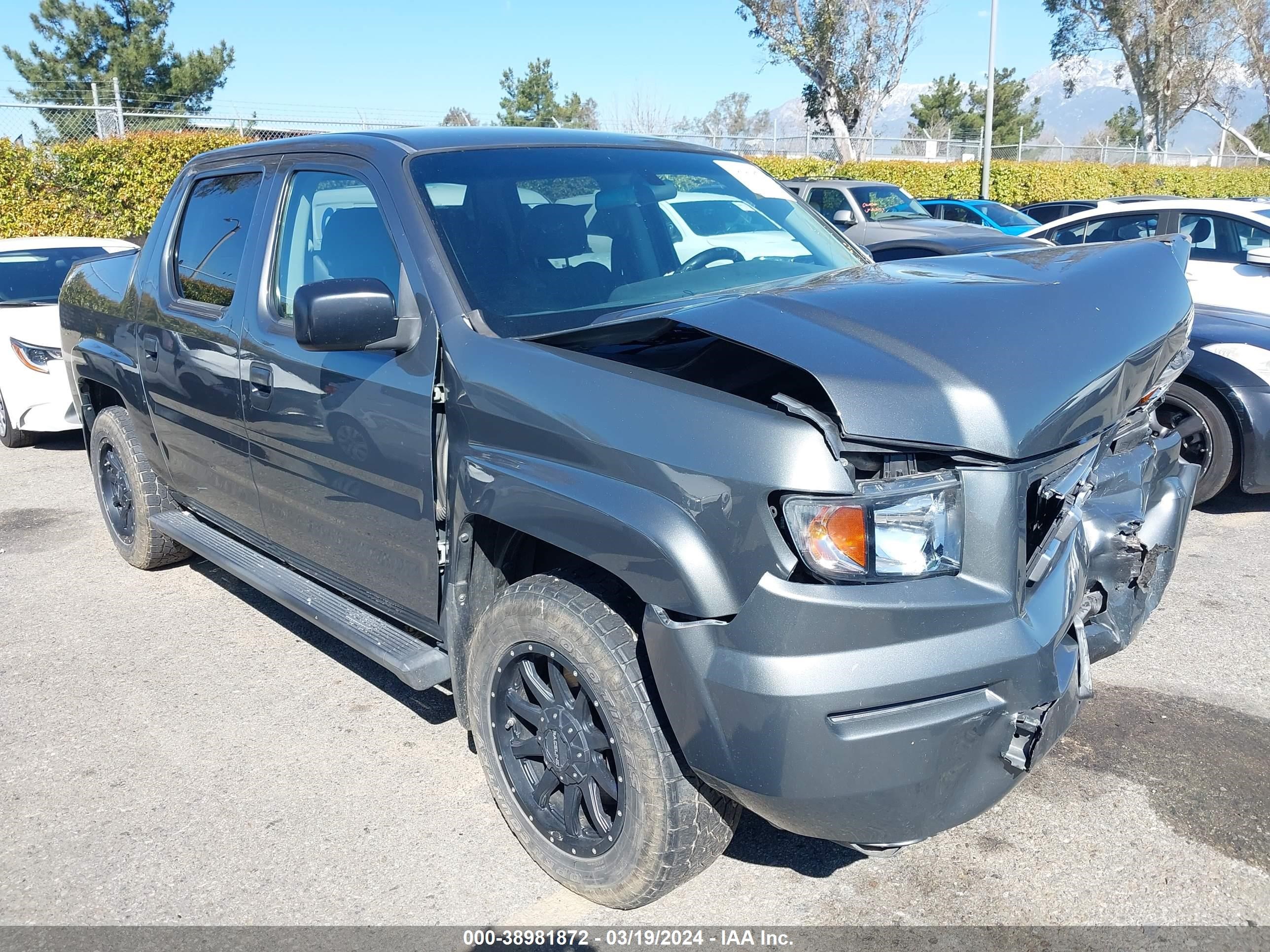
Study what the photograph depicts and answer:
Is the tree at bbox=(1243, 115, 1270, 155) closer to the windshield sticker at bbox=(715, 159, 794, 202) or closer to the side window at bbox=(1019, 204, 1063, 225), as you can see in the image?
the side window at bbox=(1019, 204, 1063, 225)

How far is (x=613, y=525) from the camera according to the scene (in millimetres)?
2355

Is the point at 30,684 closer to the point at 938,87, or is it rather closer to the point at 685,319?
the point at 685,319

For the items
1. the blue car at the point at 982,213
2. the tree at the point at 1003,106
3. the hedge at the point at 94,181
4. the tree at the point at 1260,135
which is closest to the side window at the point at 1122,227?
the blue car at the point at 982,213

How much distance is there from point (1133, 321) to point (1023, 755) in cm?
117

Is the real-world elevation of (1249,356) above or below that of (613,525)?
below

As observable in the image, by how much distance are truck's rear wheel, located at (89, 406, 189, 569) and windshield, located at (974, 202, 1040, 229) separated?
50.7 feet

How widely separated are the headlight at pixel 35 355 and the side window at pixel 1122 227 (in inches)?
345

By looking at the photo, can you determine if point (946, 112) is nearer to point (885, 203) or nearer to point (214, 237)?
point (885, 203)

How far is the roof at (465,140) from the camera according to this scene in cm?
346

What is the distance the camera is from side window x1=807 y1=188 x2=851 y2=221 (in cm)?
1562

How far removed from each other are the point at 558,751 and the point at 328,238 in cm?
190

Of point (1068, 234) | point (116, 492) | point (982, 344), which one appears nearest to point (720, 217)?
point (982, 344)

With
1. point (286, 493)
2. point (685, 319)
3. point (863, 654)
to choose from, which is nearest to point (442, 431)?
point (685, 319)

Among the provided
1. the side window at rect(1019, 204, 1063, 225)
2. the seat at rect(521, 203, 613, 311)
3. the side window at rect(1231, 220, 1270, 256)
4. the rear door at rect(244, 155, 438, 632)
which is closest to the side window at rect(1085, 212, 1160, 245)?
the side window at rect(1231, 220, 1270, 256)
